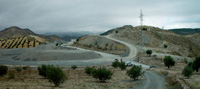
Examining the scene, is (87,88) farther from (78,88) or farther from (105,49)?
(105,49)

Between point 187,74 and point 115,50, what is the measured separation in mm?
68028

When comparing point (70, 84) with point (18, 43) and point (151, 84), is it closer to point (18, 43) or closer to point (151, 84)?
point (151, 84)

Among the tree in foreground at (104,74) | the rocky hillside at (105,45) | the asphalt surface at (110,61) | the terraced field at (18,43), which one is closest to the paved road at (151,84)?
the asphalt surface at (110,61)

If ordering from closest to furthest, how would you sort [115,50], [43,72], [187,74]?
1. [187,74]
2. [43,72]
3. [115,50]

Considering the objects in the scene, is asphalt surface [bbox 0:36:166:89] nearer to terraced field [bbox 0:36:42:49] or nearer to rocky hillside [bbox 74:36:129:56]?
rocky hillside [bbox 74:36:129:56]

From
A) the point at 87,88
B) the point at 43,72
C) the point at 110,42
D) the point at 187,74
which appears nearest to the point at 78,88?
the point at 87,88

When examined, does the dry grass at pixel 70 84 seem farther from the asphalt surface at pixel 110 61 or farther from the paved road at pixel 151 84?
the asphalt surface at pixel 110 61

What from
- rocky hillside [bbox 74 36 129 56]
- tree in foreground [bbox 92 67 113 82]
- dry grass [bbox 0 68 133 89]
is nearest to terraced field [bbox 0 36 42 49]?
rocky hillside [bbox 74 36 129 56]

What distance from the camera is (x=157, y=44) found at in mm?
101125

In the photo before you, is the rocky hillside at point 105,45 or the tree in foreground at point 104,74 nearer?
the tree in foreground at point 104,74

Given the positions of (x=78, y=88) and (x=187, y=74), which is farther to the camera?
(x=187, y=74)

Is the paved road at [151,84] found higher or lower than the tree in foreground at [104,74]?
lower

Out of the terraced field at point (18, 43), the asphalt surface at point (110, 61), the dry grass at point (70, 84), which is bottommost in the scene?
the asphalt surface at point (110, 61)

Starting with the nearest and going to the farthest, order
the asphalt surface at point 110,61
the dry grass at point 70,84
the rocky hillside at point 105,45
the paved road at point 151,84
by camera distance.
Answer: the dry grass at point 70,84 → the paved road at point 151,84 → the asphalt surface at point 110,61 → the rocky hillside at point 105,45
